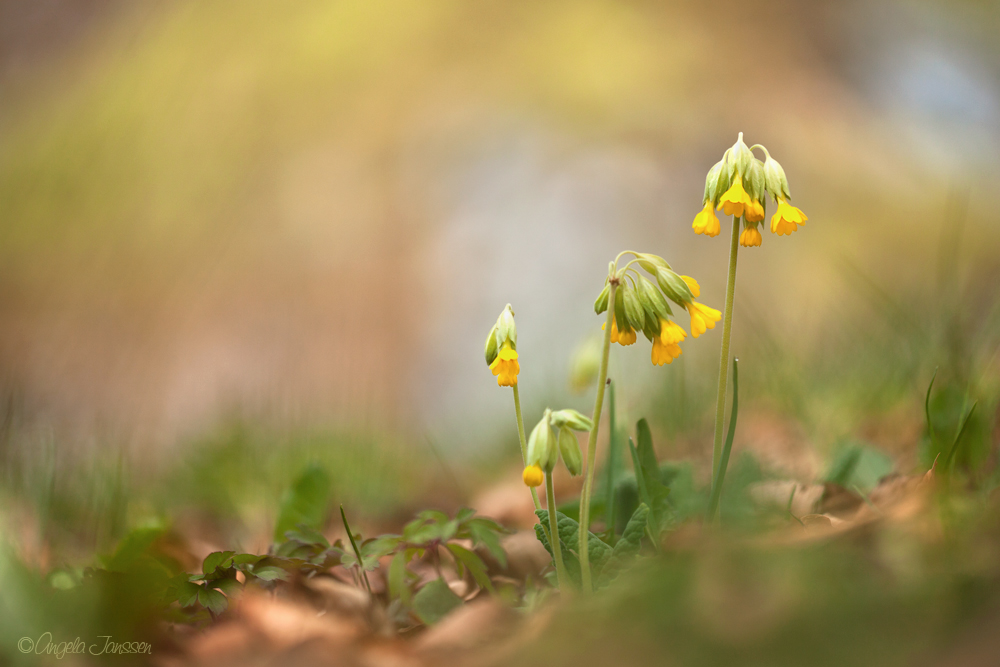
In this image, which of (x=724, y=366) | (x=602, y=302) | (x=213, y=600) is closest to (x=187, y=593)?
(x=213, y=600)

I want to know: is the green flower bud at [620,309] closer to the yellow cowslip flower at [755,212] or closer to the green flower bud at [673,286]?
the green flower bud at [673,286]

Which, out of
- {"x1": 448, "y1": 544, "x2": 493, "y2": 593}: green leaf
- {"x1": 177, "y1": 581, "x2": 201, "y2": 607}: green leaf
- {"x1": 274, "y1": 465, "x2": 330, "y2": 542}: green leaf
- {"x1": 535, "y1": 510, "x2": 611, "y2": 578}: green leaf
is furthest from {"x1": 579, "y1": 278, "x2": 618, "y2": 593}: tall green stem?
{"x1": 274, "y1": 465, "x2": 330, "y2": 542}: green leaf

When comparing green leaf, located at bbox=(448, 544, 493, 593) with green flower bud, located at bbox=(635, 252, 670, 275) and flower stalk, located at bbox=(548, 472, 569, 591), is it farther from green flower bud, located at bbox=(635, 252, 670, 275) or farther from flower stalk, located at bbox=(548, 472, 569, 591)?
green flower bud, located at bbox=(635, 252, 670, 275)

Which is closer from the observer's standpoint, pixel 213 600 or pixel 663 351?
pixel 213 600

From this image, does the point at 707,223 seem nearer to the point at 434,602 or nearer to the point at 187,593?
the point at 434,602

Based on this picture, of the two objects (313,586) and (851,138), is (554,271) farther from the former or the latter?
(313,586)
